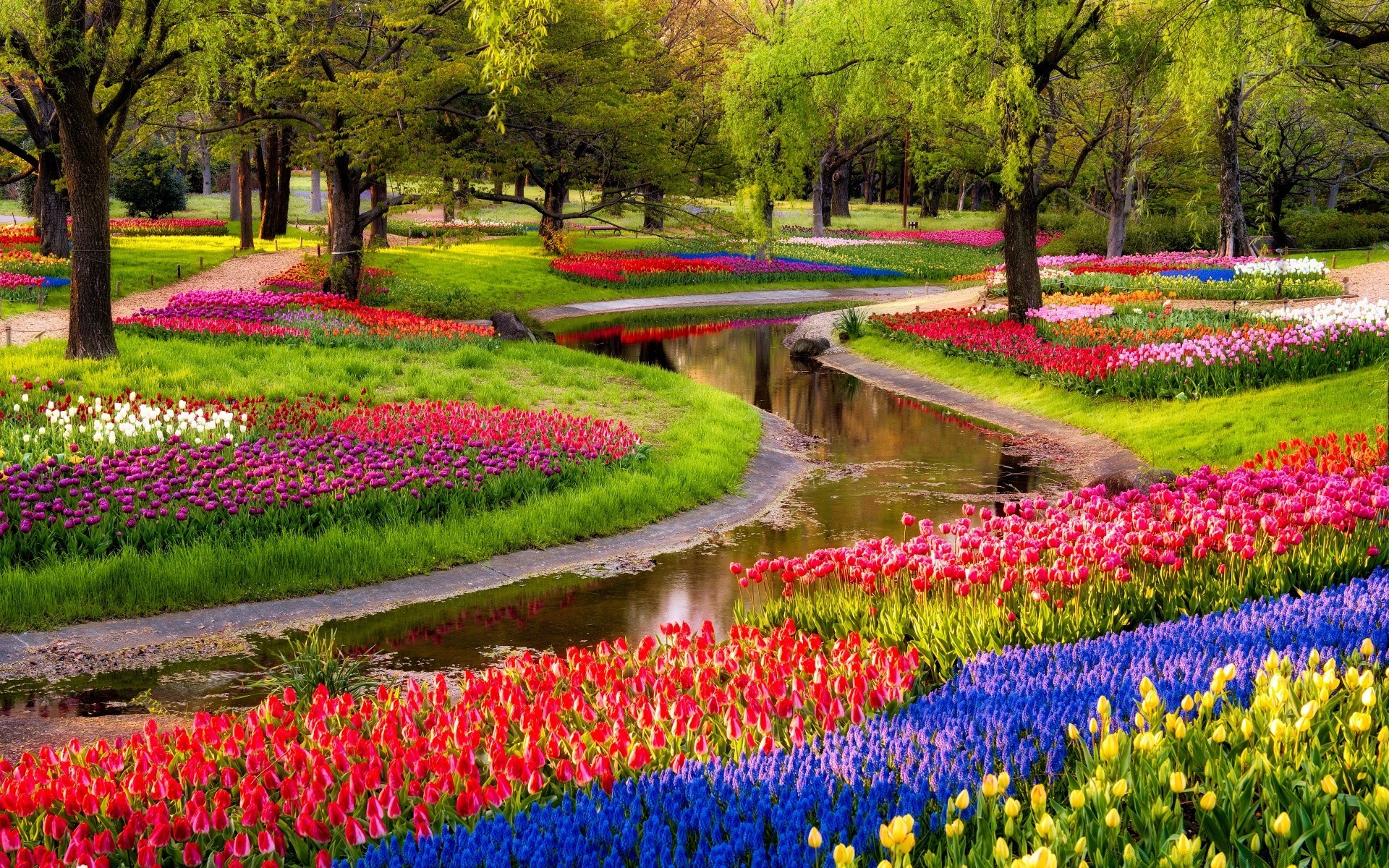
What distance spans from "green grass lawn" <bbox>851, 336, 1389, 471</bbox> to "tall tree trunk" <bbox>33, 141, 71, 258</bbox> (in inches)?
1087

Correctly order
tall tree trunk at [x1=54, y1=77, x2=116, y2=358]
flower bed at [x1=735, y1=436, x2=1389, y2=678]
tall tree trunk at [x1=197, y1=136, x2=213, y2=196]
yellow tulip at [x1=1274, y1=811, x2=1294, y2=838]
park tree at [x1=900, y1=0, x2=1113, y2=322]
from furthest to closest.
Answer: tall tree trunk at [x1=197, y1=136, x2=213, y2=196], park tree at [x1=900, y1=0, x2=1113, y2=322], tall tree trunk at [x1=54, y1=77, x2=116, y2=358], flower bed at [x1=735, y1=436, x2=1389, y2=678], yellow tulip at [x1=1274, y1=811, x2=1294, y2=838]

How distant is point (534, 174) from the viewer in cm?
3042

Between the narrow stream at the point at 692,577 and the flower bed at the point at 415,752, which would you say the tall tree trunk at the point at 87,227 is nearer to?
the narrow stream at the point at 692,577

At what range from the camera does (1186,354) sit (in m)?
18.9

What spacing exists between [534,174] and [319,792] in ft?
88.7

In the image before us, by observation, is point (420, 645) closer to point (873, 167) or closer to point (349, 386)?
point (349, 386)

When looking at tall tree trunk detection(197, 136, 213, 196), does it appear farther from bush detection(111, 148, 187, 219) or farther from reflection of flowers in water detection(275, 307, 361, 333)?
reflection of flowers in water detection(275, 307, 361, 333)

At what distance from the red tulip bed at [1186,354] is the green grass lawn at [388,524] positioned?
559cm

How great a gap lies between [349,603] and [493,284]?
92.3 feet

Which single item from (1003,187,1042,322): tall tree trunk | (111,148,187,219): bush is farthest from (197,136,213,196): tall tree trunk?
(1003,187,1042,322): tall tree trunk

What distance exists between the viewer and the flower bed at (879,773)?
415 centimetres

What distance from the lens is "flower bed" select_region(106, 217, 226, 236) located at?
156 ft

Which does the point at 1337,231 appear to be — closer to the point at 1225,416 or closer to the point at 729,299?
the point at 729,299

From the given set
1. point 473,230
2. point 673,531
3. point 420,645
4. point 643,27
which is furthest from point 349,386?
point 643,27
